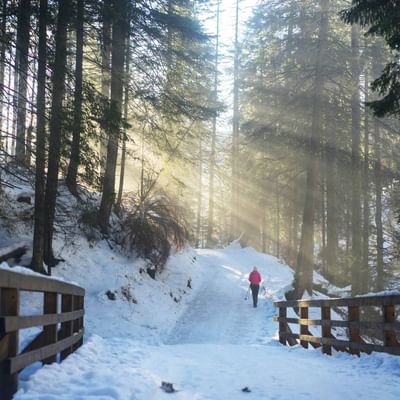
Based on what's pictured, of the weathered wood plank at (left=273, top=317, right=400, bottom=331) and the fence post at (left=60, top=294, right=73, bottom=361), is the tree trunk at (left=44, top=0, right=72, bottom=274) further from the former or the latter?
A: the weathered wood plank at (left=273, top=317, right=400, bottom=331)

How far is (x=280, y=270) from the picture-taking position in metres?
29.8

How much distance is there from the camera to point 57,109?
11750mm

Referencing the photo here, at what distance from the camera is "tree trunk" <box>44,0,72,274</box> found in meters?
11.7

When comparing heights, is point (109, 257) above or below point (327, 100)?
below

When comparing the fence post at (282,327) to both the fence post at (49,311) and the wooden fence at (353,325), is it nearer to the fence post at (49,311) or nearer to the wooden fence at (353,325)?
the wooden fence at (353,325)

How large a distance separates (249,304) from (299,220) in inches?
667

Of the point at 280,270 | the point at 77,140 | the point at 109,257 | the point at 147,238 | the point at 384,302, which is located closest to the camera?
the point at 384,302

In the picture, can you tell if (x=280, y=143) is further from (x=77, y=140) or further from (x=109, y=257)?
(x=77, y=140)

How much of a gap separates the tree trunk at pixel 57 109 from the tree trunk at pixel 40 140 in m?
0.20

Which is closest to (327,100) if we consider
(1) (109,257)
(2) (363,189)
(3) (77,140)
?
(2) (363,189)

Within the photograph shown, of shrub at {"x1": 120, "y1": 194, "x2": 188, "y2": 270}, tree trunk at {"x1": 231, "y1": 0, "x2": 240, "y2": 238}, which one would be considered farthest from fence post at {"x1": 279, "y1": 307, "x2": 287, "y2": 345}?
tree trunk at {"x1": 231, "y1": 0, "x2": 240, "y2": 238}

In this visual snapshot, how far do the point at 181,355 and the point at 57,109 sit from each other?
671 cm

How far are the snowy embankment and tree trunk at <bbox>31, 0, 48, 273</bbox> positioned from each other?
2249 mm

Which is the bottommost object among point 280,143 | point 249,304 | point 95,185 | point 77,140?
point 249,304
